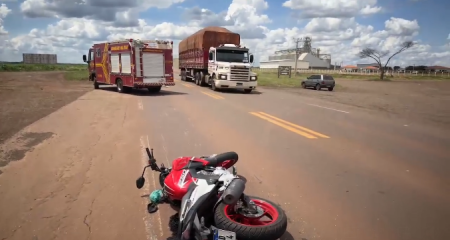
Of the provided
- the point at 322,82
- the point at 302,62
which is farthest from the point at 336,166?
the point at 302,62

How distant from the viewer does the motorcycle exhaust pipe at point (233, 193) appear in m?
2.72

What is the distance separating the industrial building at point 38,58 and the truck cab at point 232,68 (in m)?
119

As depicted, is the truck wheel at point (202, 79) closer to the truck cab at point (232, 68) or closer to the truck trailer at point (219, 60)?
the truck trailer at point (219, 60)

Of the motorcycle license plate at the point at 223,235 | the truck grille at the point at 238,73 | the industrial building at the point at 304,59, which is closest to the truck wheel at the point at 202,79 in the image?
the truck grille at the point at 238,73

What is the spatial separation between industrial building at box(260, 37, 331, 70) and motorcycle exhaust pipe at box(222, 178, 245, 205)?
123 metres

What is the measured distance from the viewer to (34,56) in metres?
120

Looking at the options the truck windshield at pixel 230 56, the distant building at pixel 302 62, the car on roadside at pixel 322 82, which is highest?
the distant building at pixel 302 62

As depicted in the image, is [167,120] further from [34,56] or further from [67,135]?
[34,56]

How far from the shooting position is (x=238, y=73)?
21562mm

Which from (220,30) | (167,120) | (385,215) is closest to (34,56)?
(220,30)

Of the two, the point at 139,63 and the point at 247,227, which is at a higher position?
the point at 139,63

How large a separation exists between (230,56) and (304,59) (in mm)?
113659

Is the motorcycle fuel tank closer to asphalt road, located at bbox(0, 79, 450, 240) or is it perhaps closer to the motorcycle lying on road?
the motorcycle lying on road

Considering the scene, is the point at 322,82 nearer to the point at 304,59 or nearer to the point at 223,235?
the point at 223,235
